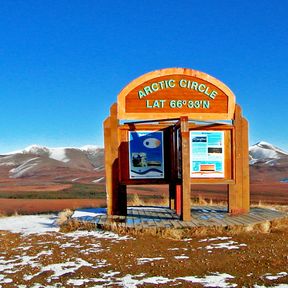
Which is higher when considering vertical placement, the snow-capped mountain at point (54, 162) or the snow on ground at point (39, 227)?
the snow-capped mountain at point (54, 162)

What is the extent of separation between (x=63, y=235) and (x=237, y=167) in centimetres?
534

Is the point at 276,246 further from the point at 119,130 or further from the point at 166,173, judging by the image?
the point at 119,130

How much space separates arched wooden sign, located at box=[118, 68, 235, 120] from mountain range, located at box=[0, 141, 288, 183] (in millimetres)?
34076

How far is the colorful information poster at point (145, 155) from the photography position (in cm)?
1178

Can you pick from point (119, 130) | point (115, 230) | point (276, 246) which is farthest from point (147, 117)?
point (276, 246)

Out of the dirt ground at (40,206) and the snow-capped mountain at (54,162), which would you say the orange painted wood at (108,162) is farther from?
the snow-capped mountain at (54,162)

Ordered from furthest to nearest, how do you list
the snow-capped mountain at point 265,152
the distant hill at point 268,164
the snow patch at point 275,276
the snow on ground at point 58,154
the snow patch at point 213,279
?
the snow on ground at point 58,154 → the snow-capped mountain at point 265,152 → the distant hill at point 268,164 → the snow patch at point 275,276 → the snow patch at point 213,279

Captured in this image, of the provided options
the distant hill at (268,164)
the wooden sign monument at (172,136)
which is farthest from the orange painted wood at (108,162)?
the distant hill at (268,164)

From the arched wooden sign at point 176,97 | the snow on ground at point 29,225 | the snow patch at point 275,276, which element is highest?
the arched wooden sign at point 176,97

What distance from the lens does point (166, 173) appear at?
11867 millimetres

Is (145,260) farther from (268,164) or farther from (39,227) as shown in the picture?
(268,164)

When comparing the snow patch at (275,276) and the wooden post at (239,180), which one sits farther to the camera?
the wooden post at (239,180)

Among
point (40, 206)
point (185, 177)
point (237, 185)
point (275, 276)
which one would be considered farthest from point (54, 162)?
point (275, 276)

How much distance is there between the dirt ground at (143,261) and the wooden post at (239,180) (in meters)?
2.89
